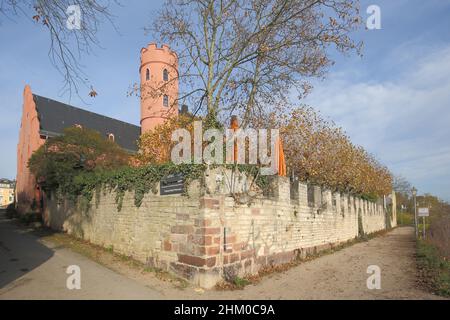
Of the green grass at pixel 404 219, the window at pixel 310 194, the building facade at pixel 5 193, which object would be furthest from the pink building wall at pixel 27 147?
the building facade at pixel 5 193

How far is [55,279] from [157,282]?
2338 mm

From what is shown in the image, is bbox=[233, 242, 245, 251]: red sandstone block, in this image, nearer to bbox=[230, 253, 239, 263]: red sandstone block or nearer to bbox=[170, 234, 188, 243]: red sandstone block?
bbox=[230, 253, 239, 263]: red sandstone block

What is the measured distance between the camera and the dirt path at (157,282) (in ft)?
22.7

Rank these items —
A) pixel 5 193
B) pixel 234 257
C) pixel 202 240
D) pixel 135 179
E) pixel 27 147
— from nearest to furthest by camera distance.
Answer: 1. pixel 202 240
2. pixel 234 257
3. pixel 135 179
4. pixel 27 147
5. pixel 5 193

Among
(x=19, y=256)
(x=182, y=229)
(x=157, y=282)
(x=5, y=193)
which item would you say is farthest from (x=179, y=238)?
(x=5, y=193)

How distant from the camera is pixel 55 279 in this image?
25.5 ft

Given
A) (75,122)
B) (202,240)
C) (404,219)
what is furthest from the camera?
(404,219)

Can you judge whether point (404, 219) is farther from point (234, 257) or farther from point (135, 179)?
point (135, 179)

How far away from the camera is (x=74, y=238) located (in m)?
14.8

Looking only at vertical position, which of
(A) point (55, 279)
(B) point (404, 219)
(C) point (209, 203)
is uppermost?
(C) point (209, 203)

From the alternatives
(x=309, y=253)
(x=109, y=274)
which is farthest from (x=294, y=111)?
(x=109, y=274)

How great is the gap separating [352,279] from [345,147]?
10505mm

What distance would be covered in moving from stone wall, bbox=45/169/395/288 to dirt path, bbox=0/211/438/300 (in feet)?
1.81

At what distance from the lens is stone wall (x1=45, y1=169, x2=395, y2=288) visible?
7812 mm
